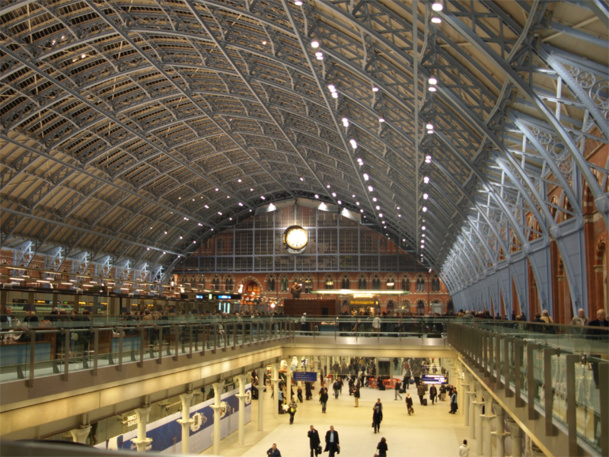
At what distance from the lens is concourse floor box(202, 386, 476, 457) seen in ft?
104

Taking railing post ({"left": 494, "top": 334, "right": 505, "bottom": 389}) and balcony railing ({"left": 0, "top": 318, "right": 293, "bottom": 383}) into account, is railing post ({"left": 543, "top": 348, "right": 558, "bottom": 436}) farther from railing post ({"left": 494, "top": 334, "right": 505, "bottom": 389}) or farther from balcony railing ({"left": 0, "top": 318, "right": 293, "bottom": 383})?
balcony railing ({"left": 0, "top": 318, "right": 293, "bottom": 383})

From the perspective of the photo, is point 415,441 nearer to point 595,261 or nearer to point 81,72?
point 595,261

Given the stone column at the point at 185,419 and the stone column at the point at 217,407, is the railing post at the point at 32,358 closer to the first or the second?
the stone column at the point at 185,419

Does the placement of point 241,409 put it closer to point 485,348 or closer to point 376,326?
point 376,326

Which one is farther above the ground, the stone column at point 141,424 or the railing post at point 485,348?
the railing post at point 485,348

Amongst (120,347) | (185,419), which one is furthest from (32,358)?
(185,419)

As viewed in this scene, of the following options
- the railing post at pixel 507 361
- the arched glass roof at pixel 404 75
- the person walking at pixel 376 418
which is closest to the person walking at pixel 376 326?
the person walking at pixel 376 418

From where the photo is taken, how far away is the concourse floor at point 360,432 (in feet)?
104

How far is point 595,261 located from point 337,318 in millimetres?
22830

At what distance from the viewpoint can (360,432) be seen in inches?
1435

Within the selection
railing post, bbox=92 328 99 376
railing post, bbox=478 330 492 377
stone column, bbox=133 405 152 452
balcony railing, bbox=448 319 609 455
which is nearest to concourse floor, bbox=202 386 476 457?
stone column, bbox=133 405 152 452

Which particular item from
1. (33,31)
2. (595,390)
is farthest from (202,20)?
(595,390)

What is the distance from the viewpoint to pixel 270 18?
112 feet

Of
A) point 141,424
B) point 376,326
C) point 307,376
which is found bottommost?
point 307,376
